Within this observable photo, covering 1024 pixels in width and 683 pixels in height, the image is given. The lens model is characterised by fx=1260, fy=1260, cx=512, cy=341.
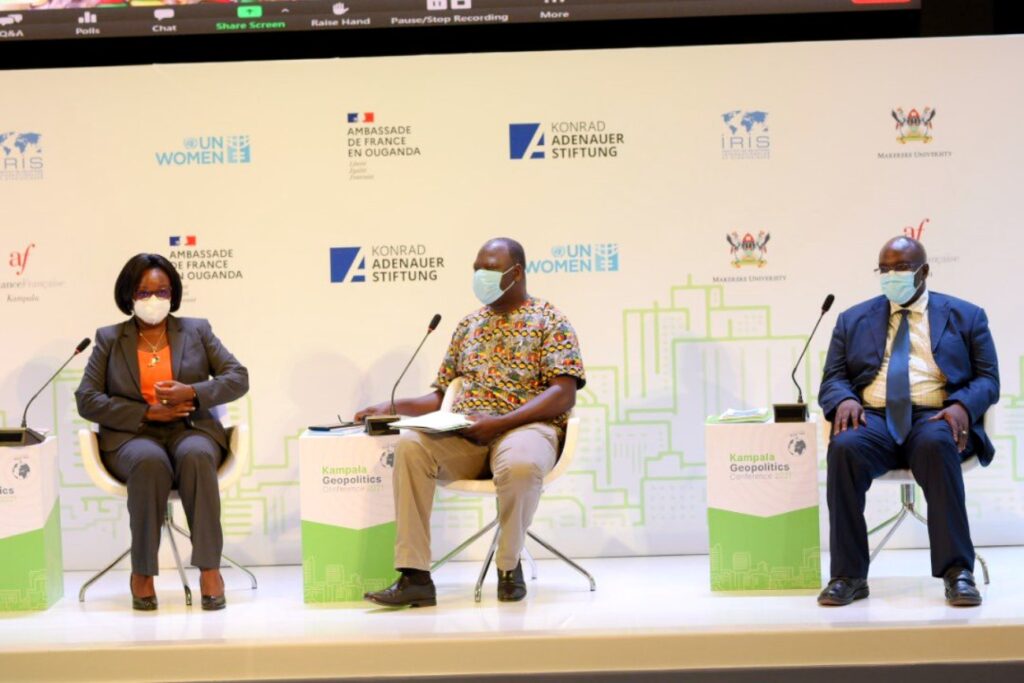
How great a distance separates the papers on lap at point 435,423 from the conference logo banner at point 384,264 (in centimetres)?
103

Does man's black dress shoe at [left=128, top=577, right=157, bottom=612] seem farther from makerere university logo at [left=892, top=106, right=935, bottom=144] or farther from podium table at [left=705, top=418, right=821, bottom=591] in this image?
makerere university logo at [left=892, top=106, right=935, bottom=144]

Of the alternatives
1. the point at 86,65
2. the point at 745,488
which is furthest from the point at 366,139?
the point at 745,488

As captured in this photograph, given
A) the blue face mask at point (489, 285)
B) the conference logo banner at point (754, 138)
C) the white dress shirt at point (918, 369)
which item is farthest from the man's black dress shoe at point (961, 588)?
the conference logo banner at point (754, 138)

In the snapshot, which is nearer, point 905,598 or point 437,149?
point 905,598

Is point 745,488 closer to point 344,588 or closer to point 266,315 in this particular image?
point 344,588

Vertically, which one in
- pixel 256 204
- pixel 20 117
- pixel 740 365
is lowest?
pixel 740 365

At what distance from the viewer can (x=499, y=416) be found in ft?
14.5

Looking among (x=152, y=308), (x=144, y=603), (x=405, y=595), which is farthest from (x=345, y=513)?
(x=152, y=308)

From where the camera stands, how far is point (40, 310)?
17.5ft

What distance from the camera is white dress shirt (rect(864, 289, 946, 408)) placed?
4387 millimetres

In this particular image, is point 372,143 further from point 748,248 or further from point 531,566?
point 531,566

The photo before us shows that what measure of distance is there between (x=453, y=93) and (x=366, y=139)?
1.36 feet

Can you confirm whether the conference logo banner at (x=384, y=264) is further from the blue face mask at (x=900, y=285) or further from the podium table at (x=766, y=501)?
the blue face mask at (x=900, y=285)

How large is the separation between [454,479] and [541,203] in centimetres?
143
